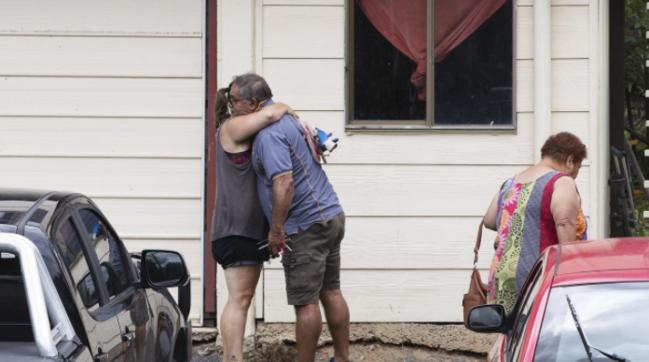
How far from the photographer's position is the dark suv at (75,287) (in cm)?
456

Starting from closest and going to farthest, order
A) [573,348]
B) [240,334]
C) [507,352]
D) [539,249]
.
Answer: [573,348] → [507,352] → [539,249] → [240,334]

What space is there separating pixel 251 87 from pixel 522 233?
1.99 meters

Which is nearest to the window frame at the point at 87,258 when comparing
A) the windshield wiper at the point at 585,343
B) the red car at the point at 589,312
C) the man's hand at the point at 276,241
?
the red car at the point at 589,312

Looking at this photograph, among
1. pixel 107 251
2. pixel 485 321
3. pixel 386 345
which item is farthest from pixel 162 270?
pixel 386 345

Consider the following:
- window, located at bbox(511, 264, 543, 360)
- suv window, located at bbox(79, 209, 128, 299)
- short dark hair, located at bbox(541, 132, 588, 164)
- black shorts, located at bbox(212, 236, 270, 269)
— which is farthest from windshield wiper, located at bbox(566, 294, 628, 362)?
black shorts, located at bbox(212, 236, 270, 269)

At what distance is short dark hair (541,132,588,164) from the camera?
724 centimetres

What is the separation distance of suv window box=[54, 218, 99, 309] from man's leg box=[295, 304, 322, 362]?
2748 mm

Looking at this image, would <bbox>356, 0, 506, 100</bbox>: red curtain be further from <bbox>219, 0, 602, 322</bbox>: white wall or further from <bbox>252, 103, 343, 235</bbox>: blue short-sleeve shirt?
<bbox>252, 103, 343, 235</bbox>: blue short-sleeve shirt

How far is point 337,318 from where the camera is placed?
27.6 feet

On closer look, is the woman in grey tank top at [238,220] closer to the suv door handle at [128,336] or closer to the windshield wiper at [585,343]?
the suv door handle at [128,336]

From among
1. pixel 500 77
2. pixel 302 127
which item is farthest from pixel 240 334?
pixel 500 77

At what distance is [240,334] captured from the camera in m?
8.16

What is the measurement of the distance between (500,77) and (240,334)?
2774 millimetres

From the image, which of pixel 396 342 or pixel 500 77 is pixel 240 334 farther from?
pixel 500 77
